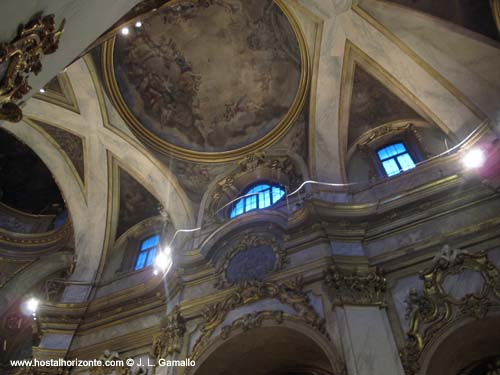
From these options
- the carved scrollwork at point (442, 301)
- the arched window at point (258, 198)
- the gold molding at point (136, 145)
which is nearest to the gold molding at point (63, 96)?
the gold molding at point (136, 145)

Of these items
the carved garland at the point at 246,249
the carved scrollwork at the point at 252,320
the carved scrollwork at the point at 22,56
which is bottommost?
the carved scrollwork at the point at 252,320

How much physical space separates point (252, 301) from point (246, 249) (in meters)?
1.31

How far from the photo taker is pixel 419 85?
9.63 m

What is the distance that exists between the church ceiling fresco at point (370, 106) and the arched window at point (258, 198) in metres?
2.38

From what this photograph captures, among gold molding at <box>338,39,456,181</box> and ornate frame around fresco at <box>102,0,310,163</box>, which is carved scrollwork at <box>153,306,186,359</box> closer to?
gold molding at <box>338,39,456,181</box>

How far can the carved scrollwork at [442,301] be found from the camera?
6.41m

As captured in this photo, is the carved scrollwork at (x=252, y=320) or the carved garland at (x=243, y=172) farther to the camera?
the carved garland at (x=243, y=172)

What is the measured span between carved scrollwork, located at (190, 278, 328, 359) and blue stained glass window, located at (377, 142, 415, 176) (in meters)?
4.02

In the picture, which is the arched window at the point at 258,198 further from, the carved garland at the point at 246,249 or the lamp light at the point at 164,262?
the carved garland at the point at 246,249

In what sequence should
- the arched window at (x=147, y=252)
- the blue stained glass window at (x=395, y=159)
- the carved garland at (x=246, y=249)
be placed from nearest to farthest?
the carved garland at (x=246, y=249), the blue stained glass window at (x=395, y=159), the arched window at (x=147, y=252)

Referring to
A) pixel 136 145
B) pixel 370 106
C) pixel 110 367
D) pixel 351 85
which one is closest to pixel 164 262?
pixel 110 367

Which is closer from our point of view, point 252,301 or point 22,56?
point 22,56

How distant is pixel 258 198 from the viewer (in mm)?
11461

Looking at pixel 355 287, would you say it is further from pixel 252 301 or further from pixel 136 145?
pixel 136 145
